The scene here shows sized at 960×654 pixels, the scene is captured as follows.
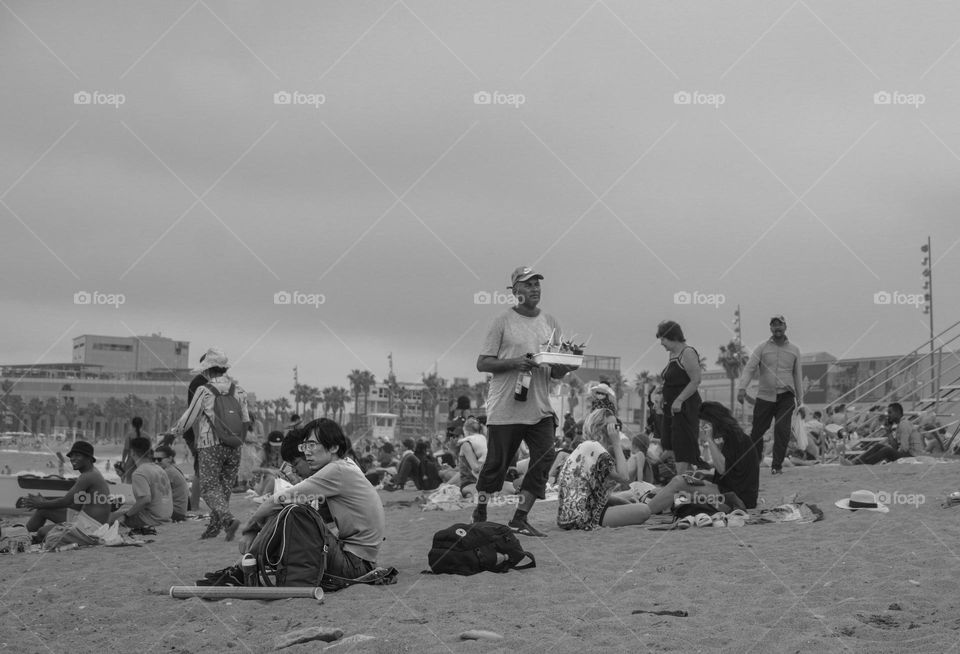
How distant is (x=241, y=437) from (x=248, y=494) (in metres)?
5.92

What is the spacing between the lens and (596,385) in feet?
30.4

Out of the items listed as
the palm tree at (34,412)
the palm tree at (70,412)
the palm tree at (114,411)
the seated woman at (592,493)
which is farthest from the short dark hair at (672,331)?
the palm tree at (34,412)

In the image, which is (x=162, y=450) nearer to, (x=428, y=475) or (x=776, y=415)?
(x=428, y=475)

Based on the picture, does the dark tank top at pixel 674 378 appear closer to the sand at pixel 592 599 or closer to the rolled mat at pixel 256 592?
the sand at pixel 592 599

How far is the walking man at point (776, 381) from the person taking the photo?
1125 cm

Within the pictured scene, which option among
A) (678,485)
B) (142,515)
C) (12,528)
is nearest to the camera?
(678,485)

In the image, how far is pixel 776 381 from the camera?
11273mm

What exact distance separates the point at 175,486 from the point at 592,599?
6953mm

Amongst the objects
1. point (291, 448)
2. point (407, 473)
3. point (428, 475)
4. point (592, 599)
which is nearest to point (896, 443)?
point (428, 475)

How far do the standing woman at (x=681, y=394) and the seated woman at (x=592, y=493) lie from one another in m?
1.09

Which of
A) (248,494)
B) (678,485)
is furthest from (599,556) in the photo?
(248,494)

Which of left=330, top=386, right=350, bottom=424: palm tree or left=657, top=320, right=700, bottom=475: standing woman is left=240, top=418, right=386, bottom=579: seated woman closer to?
left=657, top=320, right=700, bottom=475: standing woman

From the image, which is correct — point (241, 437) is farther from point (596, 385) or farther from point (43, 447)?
point (43, 447)

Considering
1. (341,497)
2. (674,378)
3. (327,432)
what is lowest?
(341,497)
